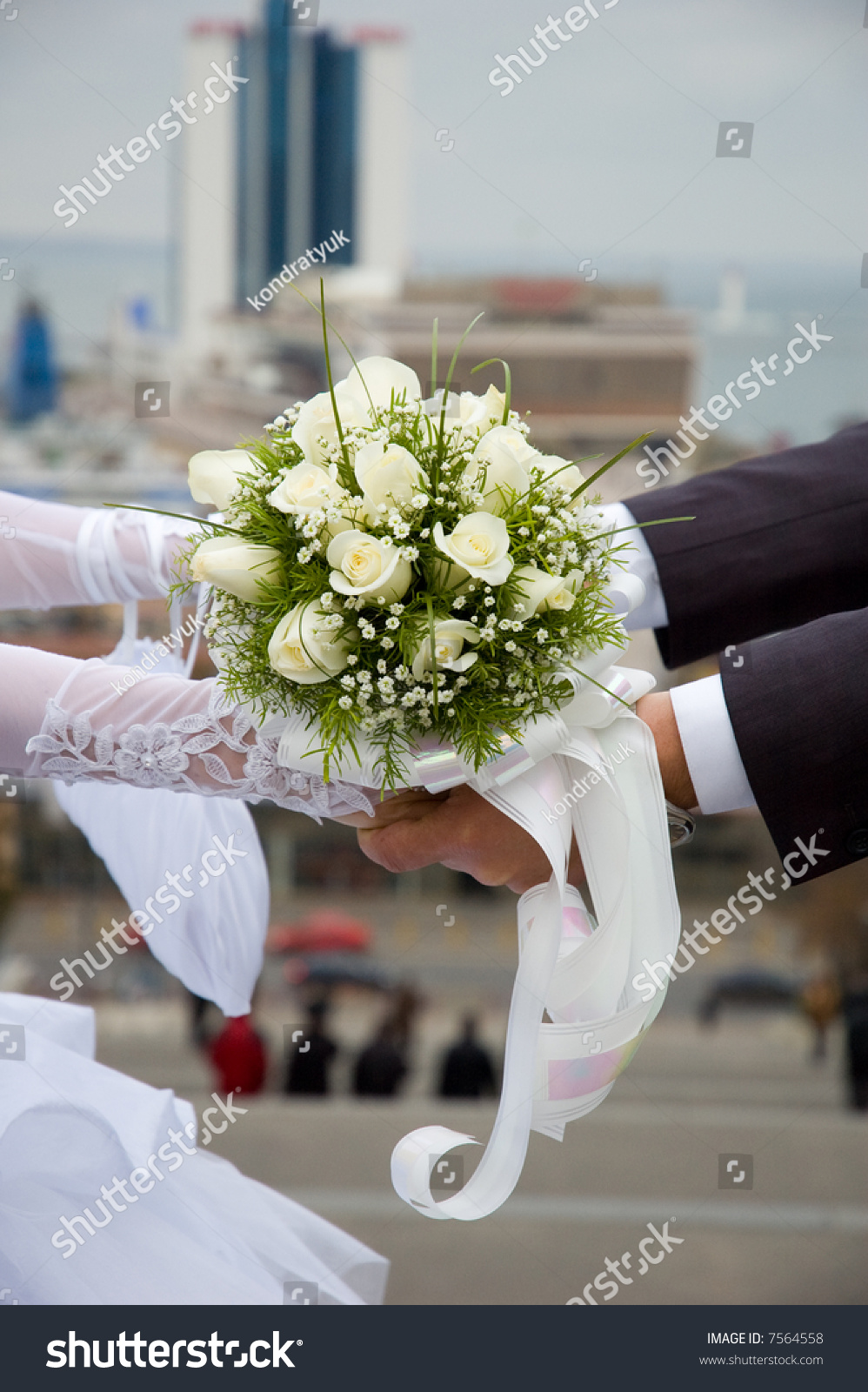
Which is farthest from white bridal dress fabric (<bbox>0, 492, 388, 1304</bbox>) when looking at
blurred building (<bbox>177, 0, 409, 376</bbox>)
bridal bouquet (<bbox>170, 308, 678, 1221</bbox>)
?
blurred building (<bbox>177, 0, 409, 376</bbox>)

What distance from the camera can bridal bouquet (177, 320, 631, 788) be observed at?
0.86 metres

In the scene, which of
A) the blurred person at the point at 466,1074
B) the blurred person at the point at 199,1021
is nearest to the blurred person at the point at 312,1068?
the blurred person at the point at 466,1074

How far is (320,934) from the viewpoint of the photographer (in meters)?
12.5

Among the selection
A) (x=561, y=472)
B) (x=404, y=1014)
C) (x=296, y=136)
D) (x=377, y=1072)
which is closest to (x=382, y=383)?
(x=561, y=472)

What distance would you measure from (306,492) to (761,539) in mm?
627

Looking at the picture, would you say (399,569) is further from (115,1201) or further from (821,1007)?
(821,1007)

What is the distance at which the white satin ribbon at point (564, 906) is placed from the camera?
0.96 meters

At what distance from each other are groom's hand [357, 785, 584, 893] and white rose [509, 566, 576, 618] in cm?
23

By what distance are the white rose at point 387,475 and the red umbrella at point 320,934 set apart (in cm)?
1186

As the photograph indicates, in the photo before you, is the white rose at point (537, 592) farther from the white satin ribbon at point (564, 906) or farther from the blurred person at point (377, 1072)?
the blurred person at point (377, 1072)

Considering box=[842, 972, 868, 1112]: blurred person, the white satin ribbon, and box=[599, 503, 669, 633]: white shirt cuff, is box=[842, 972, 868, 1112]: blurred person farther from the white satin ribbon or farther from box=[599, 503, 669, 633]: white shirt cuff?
the white satin ribbon

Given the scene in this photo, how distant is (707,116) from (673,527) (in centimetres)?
75
